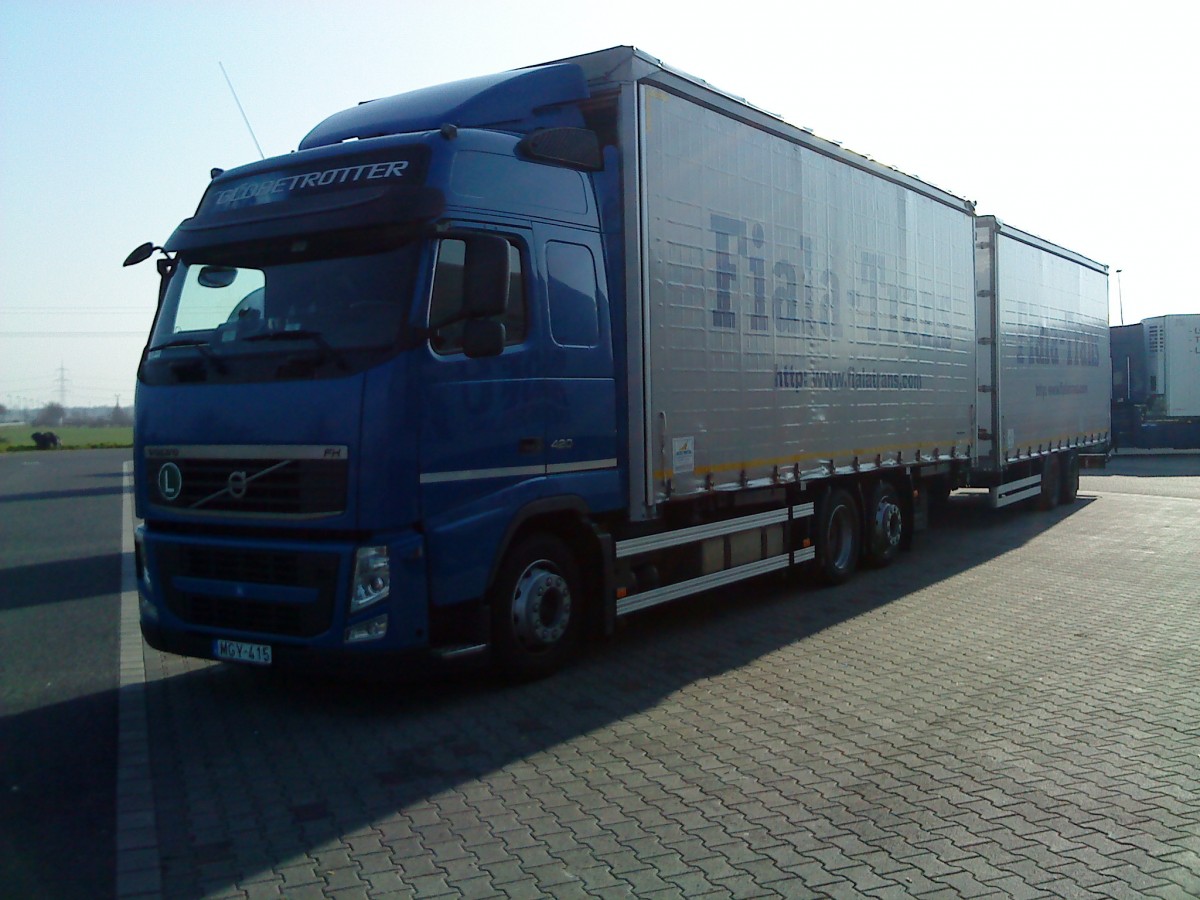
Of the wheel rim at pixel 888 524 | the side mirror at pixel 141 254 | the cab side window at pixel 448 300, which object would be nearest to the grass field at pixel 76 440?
the wheel rim at pixel 888 524

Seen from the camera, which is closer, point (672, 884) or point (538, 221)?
point (672, 884)

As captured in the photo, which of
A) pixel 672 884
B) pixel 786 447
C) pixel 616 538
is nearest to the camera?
pixel 672 884

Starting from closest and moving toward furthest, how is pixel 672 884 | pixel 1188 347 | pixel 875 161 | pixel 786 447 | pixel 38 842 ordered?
pixel 672 884, pixel 38 842, pixel 786 447, pixel 875 161, pixel 1188 347

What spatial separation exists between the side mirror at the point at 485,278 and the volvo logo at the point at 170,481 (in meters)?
2.02

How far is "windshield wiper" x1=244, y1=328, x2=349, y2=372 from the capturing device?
6168 mm

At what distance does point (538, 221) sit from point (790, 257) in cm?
→ 358

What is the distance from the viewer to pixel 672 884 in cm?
427

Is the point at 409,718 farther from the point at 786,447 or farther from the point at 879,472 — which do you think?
the point at 879,472

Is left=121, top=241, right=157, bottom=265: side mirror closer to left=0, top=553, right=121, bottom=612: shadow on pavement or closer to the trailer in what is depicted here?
left=0, top=553, right=121, bottom=612: shadow on pavement

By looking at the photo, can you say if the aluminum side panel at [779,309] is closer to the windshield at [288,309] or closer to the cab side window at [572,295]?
the cab side window at [572,295]

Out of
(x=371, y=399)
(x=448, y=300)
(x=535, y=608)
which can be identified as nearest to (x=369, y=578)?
(x=371, y=399)

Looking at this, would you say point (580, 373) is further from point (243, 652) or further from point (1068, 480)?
point (1068, 480)

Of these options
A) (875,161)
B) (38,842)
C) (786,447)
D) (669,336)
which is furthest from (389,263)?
(875,161)

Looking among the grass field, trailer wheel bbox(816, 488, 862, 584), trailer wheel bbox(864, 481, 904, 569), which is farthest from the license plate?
the grass field
